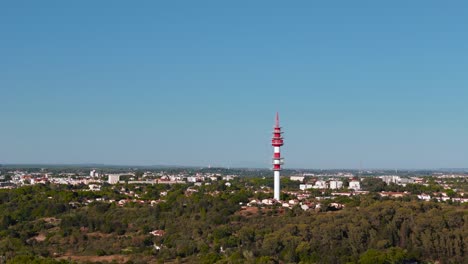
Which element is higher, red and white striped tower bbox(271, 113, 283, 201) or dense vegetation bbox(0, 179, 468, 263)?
red and white striped tower bbox(271, 113, 283, 201)

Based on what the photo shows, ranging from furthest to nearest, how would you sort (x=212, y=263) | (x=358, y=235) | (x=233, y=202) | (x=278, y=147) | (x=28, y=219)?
(x=278, y=147) < (x=233, y=202) < (x=28, y=219) < (x=358, y=235) < (x=212, y=263)

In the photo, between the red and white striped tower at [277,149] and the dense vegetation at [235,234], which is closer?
the dense vegetation at [235,234]

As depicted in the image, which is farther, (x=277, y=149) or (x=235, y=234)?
(x=277, y=149)

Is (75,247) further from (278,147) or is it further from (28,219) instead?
(278,147)

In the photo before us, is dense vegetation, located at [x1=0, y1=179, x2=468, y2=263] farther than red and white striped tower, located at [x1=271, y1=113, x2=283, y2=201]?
No

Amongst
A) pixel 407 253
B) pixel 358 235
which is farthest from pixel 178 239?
pixel 407 253

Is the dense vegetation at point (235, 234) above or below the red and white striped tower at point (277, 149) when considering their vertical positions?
below

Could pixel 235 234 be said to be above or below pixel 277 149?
below

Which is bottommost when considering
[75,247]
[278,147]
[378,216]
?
[75,247]
